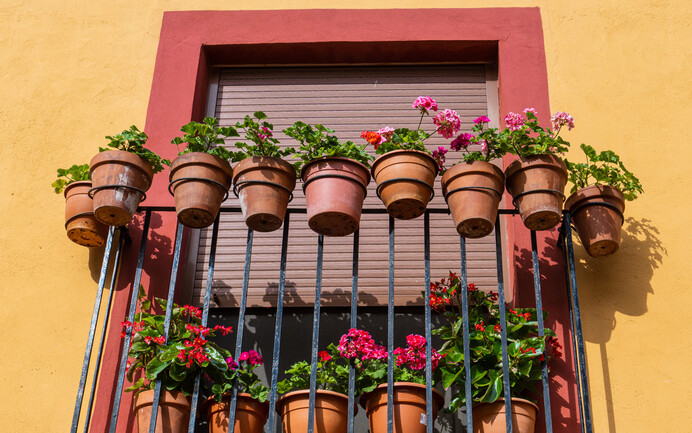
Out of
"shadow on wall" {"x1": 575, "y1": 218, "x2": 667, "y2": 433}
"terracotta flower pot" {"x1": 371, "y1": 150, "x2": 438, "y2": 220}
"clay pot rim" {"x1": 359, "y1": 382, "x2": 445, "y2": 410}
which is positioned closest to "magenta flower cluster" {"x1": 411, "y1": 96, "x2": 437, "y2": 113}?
"terracotta flower pot" {"x1": 371, "y1": 150, "x2": 438, "y2": 220}

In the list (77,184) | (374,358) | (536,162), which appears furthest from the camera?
(77,184)

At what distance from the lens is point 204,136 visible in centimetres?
451

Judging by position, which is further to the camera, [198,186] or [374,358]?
[198,186]

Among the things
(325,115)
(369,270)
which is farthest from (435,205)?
(325,115)

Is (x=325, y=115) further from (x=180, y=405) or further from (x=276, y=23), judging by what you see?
(x=180, y=405)

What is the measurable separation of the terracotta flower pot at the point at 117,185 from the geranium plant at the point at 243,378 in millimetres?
884

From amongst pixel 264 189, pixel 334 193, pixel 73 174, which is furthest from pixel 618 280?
pixel 73 174

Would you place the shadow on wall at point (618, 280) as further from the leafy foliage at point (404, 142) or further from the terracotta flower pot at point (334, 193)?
the terracotta flower pot at point (334, 193)

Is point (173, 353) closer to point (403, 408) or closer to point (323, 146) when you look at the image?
point (403, 408)

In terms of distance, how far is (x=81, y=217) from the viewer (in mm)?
4605

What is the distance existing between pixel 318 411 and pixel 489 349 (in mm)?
839

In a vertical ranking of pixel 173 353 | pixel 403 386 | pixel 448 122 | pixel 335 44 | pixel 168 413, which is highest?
pixel 335 44

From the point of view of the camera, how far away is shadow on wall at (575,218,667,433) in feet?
14.8

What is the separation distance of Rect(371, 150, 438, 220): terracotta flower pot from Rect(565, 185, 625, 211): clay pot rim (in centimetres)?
73
